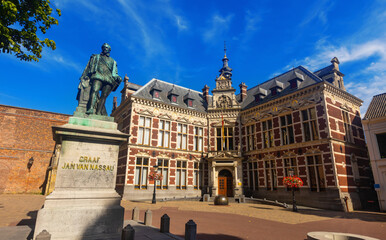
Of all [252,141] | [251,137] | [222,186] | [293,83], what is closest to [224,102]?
[251,137]

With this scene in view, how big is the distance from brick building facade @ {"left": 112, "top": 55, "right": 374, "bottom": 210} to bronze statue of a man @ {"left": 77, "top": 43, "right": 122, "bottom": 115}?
50.1ft

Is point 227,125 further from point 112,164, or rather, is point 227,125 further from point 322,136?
point 112,164

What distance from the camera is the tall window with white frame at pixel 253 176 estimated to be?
2338cm

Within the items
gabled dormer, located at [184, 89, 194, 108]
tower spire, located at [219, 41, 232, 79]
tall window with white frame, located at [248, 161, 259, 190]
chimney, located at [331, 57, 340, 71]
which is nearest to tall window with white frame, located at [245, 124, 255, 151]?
tall window with white frame, located at [248, 161, 259, 190]

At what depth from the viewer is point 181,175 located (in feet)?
80.1

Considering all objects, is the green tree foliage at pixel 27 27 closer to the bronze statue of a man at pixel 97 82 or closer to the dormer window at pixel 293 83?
the bronze statue of a man at pixel 97 82

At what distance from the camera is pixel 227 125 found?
2630 cm

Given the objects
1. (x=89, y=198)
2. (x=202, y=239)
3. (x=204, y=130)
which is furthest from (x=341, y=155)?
(x=89, y=198)

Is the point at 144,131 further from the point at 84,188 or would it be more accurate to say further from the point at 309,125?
the point at 84,188

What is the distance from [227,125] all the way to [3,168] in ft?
82.7

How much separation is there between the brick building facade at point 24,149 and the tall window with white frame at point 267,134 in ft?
82.4

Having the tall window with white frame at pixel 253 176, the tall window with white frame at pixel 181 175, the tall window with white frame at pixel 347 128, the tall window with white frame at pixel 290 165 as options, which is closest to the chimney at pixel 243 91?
the tall window with white frame at pixel 253 176

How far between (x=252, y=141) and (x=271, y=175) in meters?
4.38

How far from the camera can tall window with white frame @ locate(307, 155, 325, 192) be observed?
1842cm
